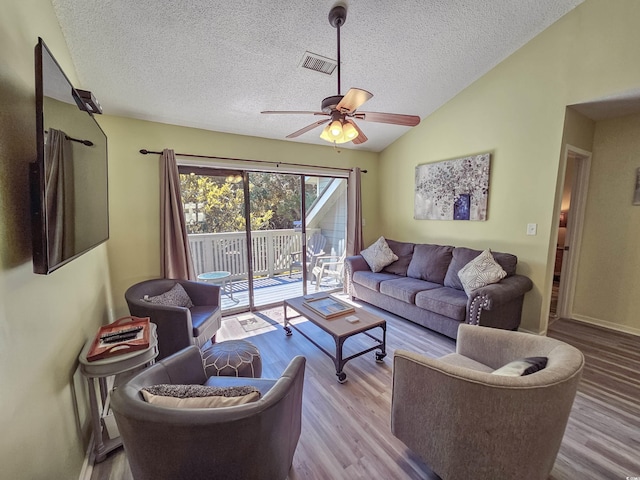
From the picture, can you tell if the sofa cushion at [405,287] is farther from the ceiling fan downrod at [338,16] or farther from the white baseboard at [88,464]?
the white baseboard at [88,464]

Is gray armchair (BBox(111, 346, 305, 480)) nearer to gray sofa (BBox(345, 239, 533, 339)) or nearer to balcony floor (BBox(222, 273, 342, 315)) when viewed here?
gray sofa (BBox(345, 239, 533, 339))

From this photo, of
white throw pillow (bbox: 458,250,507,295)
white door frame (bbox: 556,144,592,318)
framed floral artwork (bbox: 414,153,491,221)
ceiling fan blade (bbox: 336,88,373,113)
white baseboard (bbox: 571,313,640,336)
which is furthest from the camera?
framed floral artwork (bbox: 414,153,491,221)

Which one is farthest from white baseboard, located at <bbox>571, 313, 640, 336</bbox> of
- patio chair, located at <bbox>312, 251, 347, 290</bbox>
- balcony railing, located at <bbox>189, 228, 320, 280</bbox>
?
balcony railing, located at <bbox>189, 228, 320, 280</bbox>

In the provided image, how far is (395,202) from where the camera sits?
4.59 meters

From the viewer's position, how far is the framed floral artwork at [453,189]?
3.35m

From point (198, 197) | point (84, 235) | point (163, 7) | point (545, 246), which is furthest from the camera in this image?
point (198, 197)

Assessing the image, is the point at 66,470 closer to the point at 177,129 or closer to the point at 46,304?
the point at 46,304

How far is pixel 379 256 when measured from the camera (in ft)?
13.4

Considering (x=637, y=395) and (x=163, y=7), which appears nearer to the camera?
(x=163, y=7)

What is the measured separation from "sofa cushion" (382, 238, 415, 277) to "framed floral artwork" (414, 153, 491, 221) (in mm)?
503

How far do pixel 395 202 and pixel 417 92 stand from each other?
5.79ft

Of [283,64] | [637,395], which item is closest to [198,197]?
[283,64]

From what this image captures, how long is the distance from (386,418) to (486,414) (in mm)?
904

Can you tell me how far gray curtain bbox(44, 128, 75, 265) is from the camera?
1028 millimetres
